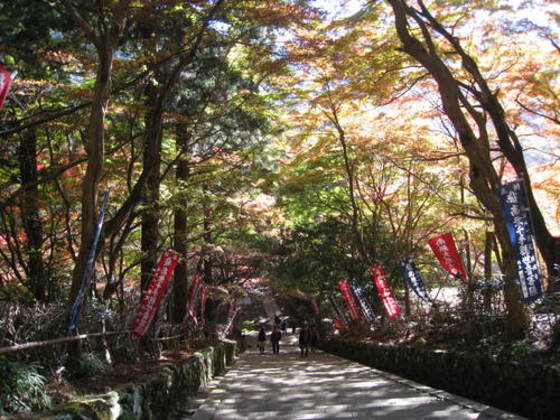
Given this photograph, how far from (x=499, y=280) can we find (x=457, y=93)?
321cm

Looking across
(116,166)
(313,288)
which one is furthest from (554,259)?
(313,288)

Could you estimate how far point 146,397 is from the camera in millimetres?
6117

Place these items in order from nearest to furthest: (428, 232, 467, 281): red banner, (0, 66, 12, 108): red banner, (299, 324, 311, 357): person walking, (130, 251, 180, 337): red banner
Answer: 1. (0, 66, 12, 108): red banner
2. (130, 251, 180, 337): red banner
3. (428, 232, 467, 281): red banner
4. (299, 324, 311, 357): person walking

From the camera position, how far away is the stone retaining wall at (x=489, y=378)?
6.01 m

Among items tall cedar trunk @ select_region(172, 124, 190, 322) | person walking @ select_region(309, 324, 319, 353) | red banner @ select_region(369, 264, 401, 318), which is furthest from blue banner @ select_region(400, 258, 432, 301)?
person walking @ select_region(309, 324, 319, 353)

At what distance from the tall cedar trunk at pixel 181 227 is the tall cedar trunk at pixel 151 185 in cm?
69

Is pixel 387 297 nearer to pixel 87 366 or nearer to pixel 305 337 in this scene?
pixel 305 337

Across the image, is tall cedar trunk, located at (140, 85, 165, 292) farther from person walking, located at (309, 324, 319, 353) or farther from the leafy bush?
person walking, located at (309, 324, 319, 353)

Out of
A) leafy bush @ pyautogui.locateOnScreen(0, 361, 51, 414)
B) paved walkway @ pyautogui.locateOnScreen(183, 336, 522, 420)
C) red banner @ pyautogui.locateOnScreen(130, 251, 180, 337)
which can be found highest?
red banner @ pyautogui.locateOnScreen(130, 251, 180, 337)

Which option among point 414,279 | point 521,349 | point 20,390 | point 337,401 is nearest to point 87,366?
point 20,390

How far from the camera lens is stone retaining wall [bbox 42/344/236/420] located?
4.37m

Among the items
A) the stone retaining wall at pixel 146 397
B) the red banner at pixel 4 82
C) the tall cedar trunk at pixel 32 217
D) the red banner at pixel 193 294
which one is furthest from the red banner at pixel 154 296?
the red banner at pixel 193 294

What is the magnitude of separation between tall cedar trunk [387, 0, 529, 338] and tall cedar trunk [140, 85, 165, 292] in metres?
4.57

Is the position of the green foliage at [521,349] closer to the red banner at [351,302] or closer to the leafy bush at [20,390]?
the leafy bush at [20,390]
